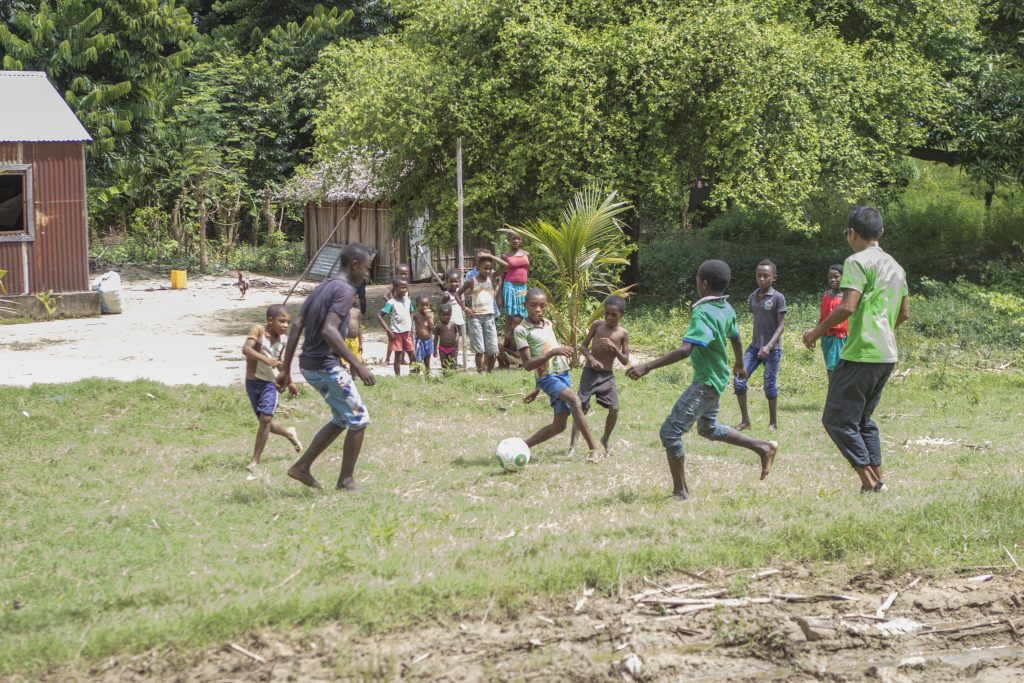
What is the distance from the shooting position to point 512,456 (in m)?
9.45

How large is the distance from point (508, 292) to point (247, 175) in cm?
2024

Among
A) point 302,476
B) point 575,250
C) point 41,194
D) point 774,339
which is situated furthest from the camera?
point 41,194

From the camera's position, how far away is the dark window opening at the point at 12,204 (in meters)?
20.9

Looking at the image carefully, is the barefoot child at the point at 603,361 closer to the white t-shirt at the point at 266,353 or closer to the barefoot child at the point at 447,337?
the white t-shirt at the point at 266,353

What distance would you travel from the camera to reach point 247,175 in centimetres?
3391

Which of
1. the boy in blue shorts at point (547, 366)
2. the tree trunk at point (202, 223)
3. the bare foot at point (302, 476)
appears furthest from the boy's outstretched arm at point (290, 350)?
the tree trunk at point (202, 223)

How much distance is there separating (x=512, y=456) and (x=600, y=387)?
1.10 m

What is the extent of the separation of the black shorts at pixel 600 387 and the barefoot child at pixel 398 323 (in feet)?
15.8

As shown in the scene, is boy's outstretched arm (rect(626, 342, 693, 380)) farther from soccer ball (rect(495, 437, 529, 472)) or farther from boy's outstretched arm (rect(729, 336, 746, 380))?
soccer ball (rect(495, 437, 529, 472))

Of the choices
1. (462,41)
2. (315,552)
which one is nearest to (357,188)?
(462,41)

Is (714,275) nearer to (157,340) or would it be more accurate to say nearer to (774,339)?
(774,339)

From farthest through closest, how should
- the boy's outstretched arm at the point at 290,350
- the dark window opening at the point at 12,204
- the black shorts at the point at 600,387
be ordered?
the dark window opening at the point at 12,204, the black shorts at the point at 600,387, the boy's outstretched arm at the point at 290,350

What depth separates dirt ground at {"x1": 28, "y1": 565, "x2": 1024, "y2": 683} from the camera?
18.6 feet

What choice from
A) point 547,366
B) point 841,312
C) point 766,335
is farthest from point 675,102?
point 841,312
